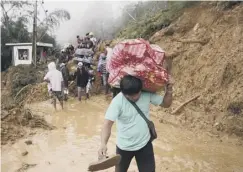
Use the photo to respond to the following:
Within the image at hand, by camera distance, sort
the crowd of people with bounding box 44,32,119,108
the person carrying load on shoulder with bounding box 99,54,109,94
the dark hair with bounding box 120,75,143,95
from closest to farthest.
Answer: the dark hair with bounding box 120,75,143,95 < the crowd of people with bounding box 44,32,119,108 < the person carrying load on shoulder with bounding box 99,54,109,94

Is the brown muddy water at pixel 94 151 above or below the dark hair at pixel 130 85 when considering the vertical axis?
below

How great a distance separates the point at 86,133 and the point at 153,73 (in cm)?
464

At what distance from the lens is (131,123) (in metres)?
3.17

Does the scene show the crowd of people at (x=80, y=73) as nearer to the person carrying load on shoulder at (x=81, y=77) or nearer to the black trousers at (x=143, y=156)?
the person carrying load on shoulder at (x=81, y=77)

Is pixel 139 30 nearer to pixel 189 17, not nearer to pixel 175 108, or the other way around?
pixel 189 17

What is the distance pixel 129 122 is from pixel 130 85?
363 mm

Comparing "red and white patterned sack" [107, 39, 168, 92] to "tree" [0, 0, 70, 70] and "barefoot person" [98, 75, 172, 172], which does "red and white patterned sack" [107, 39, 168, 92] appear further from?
"tree" [0, 0, 70, 70]

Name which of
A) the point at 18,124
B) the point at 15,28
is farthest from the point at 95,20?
the point at 18,124

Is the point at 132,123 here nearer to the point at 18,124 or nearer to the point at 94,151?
the point at 94,151

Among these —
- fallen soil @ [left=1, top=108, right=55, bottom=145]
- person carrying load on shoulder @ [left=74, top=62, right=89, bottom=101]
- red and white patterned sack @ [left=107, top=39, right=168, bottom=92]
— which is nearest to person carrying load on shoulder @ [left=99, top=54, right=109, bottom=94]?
person carrying load on shoulder @ [left=74, top=62, right=89, bottom=101]

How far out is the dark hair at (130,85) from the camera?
3.06m

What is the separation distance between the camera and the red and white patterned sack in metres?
3.27

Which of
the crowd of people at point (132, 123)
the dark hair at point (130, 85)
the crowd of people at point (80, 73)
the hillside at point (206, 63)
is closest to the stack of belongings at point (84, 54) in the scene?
the crowd of people at point (80, 73)

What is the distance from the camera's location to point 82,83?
11.1m
